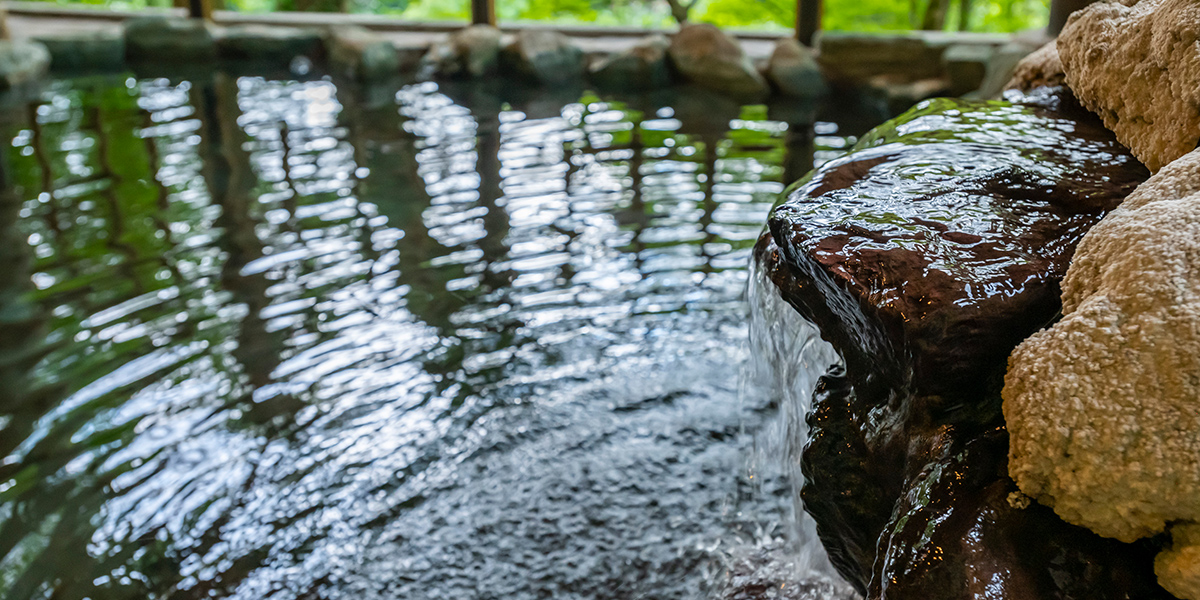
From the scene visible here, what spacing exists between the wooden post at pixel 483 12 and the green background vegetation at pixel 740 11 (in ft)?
6.71

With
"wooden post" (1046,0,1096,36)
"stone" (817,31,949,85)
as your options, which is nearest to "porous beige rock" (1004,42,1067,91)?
"wooden post" (1046,0,1096,36)

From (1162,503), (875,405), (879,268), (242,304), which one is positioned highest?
(879,268)

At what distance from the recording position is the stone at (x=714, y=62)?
850cm

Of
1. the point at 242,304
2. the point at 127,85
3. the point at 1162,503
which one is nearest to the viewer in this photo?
the point at 1162,503

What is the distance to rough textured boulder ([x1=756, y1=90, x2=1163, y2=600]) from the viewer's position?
1396 mm

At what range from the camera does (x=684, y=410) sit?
327 cm

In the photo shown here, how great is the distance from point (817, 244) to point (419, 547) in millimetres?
1543

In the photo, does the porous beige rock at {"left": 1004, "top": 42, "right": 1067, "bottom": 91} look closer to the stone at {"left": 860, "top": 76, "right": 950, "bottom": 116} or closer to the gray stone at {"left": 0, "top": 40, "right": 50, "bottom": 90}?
the stone at {"left": 860, "top": 76, "right": 950, "bottom": 116}

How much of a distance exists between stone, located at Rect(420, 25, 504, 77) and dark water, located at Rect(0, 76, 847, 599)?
3228mm

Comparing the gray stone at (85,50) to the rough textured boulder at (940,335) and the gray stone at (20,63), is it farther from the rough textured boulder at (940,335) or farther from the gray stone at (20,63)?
the rough textured boulder at (940,335)

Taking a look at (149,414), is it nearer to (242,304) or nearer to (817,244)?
(242,304)

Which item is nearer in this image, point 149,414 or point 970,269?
point 970,269

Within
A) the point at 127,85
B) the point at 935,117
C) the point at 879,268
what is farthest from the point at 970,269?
the point at 127,85

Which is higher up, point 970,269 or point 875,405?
point 970,269
